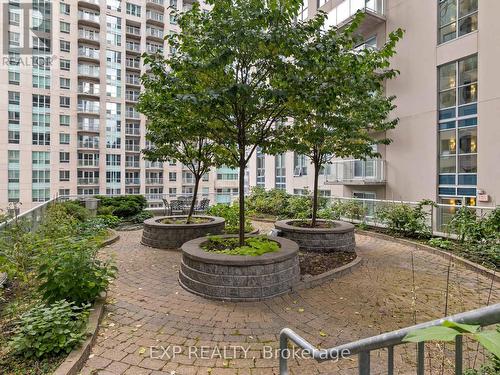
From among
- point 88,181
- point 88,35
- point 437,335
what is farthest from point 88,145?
point 437,335

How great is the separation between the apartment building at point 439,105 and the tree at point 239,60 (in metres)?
7.25

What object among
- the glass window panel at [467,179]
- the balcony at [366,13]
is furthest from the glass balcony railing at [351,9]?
the glass window panel at [467,179]

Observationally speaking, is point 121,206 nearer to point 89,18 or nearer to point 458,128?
point 458,128

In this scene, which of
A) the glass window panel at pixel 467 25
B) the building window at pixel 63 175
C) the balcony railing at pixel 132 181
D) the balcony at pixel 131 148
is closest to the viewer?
the glass window panel at pixel 467 25

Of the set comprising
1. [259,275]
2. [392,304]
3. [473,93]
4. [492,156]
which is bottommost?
[392,304]

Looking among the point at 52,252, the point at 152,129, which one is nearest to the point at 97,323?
the point at 52,252

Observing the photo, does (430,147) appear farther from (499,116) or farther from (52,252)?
(52,252)

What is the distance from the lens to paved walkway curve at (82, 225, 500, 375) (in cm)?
288

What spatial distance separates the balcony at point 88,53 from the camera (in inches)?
1391

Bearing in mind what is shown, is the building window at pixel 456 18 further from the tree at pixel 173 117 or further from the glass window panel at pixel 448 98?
the tree at pixel 173 117

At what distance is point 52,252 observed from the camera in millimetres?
3877

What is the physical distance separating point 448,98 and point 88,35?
40.2 m

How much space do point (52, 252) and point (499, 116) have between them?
505 inches

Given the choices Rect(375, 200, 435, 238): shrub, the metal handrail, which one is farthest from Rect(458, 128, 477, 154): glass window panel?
the metal handrail
